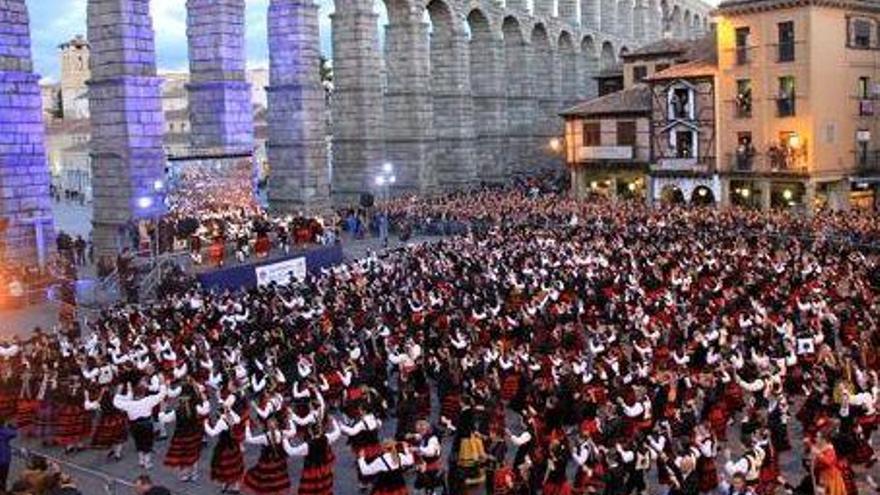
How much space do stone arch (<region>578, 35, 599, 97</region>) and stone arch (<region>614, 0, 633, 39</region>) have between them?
886cm

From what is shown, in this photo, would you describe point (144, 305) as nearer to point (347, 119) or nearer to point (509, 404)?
point (509, 404)

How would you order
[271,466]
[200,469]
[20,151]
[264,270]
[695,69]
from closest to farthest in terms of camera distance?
[271,466] → [200,469] → [264,270] → [20,151] → [695,69]

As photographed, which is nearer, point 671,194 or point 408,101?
point 671,194

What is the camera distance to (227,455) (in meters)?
15.5

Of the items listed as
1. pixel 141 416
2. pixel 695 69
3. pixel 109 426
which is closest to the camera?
pixel 141 416

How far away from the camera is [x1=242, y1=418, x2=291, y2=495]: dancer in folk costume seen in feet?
47.8

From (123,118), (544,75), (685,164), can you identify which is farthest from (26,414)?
(544,75)

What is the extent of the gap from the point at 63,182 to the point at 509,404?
84416mm

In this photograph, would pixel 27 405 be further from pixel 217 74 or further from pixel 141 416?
pixel 217 74

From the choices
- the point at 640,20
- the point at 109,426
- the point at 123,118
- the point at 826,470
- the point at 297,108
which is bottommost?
the point at 109,426

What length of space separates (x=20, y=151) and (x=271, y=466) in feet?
75.3

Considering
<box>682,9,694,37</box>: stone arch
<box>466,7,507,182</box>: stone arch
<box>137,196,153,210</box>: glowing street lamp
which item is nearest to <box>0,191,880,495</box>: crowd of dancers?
<box>137,196,153,210</box>: glowing street lamp

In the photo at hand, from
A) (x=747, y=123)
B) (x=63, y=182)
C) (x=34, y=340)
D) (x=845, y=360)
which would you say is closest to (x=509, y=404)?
(x=845, y=360)

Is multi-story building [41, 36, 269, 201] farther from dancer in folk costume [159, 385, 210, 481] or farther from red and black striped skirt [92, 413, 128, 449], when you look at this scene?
dancer in folk costume [159, 385, 210, 481]
